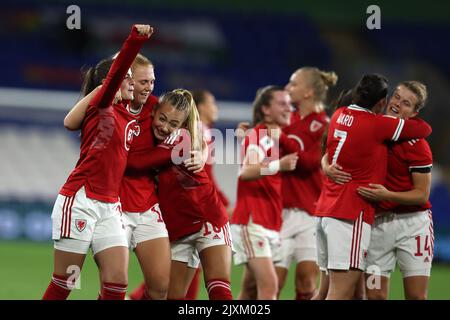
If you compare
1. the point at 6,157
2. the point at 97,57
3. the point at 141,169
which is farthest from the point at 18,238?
the point at 141,169

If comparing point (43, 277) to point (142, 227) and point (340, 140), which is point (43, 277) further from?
point (340, 140)

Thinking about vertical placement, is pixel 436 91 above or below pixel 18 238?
above

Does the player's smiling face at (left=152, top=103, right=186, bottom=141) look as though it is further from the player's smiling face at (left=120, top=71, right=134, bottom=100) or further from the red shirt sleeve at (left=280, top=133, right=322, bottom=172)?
the red shirt sleeve at (left=280, top=133, right=322, bottom=172)

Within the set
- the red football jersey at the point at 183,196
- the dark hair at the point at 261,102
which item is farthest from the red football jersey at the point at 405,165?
the dark hair at the point at 261,102

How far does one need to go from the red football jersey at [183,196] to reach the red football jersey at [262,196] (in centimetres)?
130

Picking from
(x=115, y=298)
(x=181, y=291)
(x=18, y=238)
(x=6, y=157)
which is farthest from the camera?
(x=6, y=157)

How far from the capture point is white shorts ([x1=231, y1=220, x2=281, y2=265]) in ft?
23.3

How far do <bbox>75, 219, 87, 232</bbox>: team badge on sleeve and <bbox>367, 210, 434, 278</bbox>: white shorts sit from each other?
2.21 m

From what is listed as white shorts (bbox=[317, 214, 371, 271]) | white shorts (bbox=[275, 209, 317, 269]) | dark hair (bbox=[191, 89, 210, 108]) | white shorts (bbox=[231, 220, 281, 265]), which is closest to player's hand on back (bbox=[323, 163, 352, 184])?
white shorts (bbox=[317, 214, 371, 271])

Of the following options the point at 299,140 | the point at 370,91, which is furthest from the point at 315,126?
the point at 370,91

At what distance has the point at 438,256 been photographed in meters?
14.0

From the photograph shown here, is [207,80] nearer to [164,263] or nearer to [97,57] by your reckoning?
[97,57]

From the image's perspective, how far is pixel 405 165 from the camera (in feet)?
19.9

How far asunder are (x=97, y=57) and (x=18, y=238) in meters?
6.06
